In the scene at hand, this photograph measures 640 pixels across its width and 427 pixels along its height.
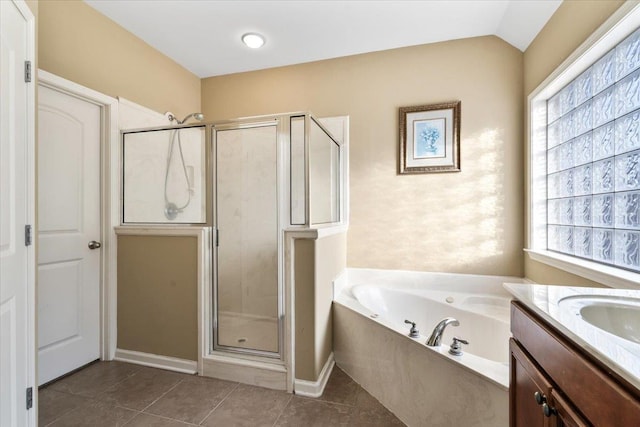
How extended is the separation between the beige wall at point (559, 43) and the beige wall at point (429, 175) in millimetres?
143

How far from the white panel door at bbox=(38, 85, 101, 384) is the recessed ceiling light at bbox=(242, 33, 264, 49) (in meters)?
1.31

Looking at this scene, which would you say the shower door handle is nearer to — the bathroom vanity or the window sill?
the bathroom vanity

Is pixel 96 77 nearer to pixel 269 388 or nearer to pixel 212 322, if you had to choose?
pixel 212 322

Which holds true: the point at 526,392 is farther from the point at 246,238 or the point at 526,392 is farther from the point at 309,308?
the point at 246,238

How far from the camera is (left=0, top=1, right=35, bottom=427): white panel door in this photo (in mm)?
1135

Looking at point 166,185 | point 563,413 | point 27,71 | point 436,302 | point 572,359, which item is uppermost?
point 27,71

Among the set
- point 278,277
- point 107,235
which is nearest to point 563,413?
point 278,277

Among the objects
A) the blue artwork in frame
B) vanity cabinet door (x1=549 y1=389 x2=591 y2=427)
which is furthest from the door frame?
vanity cabinet door (x1=549 y1=389 x2=591 y2=427)

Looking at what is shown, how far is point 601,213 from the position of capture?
1637 millimetres

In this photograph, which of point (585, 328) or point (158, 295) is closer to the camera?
point (585, 328)

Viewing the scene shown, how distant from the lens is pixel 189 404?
67.0 inches

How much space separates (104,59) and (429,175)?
9.13ft

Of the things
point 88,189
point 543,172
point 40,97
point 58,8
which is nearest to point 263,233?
point 88,189

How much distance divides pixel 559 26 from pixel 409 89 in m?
1.05
